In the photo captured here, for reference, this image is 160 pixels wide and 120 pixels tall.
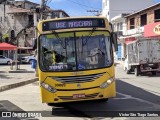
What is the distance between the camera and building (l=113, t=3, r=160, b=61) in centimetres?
3899

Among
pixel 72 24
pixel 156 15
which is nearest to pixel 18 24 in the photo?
pixel 156 15

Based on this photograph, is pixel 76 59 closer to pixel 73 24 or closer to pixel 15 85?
pixel 73 24

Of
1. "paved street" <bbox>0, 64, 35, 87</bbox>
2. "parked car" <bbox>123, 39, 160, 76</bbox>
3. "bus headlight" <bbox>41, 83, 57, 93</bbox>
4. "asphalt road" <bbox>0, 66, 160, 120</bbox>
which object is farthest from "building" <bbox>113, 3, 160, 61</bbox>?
"bus headlight" <bbox>41, 83, 57, 93</bbox>

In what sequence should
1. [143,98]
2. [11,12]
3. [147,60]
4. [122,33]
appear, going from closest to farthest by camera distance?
[143,98] → [147,60] → [122,33] → [11,12]

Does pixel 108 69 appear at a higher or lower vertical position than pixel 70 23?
lower

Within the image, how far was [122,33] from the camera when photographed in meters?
56.3

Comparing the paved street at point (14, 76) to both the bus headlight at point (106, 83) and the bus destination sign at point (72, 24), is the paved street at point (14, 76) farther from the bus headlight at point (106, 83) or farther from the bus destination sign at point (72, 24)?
the bus headlight at point (106, 83)

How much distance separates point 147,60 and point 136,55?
1.10 m

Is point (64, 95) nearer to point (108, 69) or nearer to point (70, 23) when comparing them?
point (108, 69)

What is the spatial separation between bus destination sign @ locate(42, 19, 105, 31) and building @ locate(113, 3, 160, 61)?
26.3m

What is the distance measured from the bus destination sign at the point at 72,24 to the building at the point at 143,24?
26.3 m

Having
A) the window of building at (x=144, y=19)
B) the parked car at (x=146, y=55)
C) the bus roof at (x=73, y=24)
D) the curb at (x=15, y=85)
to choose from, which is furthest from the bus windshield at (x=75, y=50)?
the window of building at (x=144, y=19)

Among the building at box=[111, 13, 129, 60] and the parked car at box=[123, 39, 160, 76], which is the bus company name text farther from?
the building at box=[111, 13, 129, 60]

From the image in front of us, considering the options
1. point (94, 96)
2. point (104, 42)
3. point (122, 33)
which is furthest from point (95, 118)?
point (122, 33)
